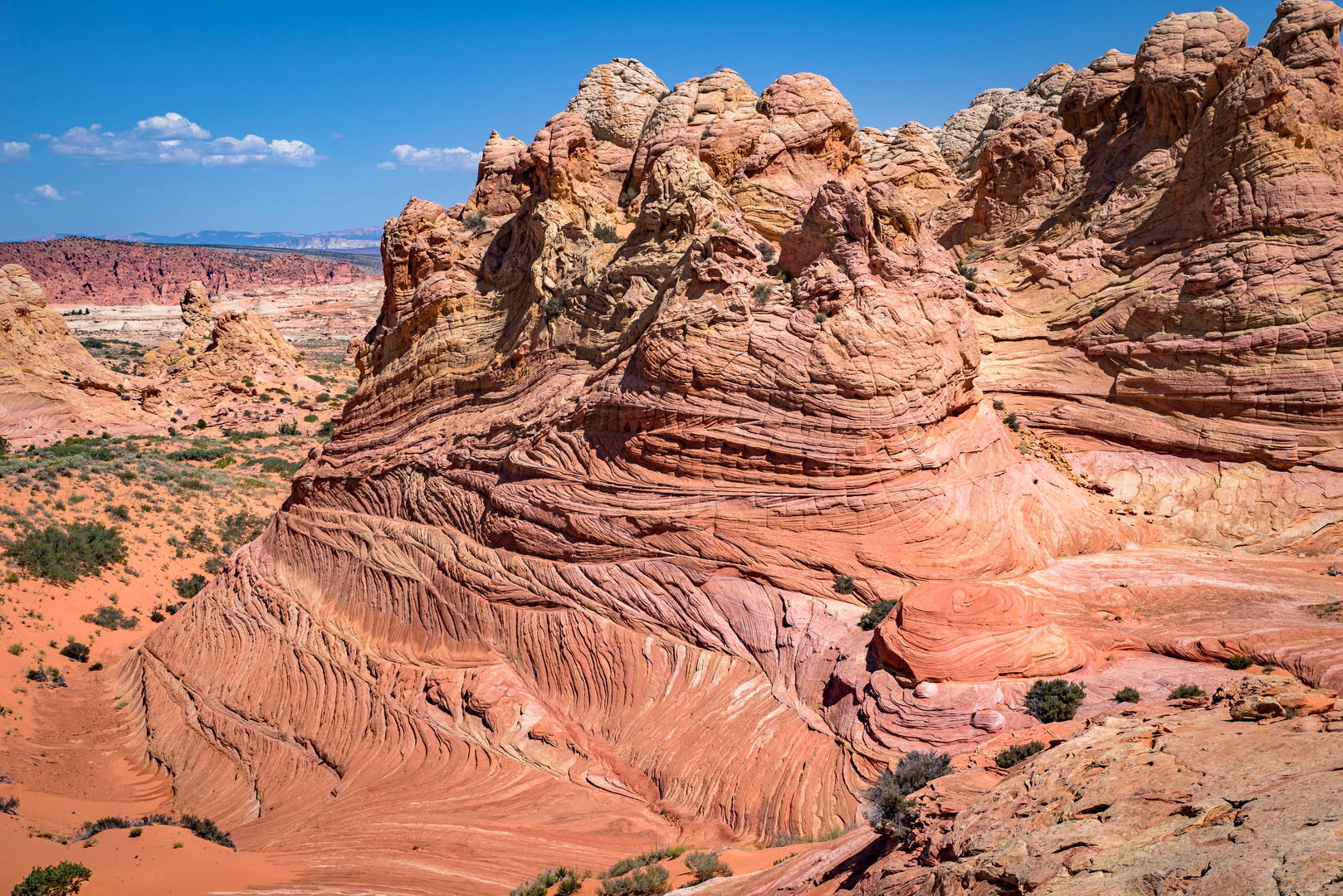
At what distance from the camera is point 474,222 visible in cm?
2353

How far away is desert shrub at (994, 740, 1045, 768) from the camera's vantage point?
8.92 m

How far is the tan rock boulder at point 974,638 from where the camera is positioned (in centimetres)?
1162

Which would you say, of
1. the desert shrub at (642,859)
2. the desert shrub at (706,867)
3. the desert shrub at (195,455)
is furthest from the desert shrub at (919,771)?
the desert shrub at (195,455)

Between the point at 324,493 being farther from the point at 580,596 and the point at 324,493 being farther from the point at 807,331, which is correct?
the point at 807,331

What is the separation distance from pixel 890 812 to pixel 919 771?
60.9 inches

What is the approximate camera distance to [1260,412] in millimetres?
16984

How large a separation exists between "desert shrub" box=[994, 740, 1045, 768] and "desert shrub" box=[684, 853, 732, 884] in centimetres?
345

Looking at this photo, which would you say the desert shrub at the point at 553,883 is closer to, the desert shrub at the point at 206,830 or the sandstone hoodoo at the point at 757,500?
the sandstone hoodoo at the point at 757,500

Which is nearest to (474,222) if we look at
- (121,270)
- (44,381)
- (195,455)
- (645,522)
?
(645,522)

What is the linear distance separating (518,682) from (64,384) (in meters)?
45.4

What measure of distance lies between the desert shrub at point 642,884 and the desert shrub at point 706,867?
1.11 ft

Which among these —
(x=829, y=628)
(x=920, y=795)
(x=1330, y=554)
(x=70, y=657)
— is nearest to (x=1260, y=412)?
(x=1330, y=554)

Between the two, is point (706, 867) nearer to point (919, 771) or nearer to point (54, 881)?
point (919, 771)

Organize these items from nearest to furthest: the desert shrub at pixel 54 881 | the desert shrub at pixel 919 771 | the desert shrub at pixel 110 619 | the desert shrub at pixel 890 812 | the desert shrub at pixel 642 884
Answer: the desert shrub at pixel 890 812
the desert shrub at pixel 919 771
the desert shrub at pixel 642 884
the desert shrub at pixel 54 881
the desert shrub at pixel 110 619
